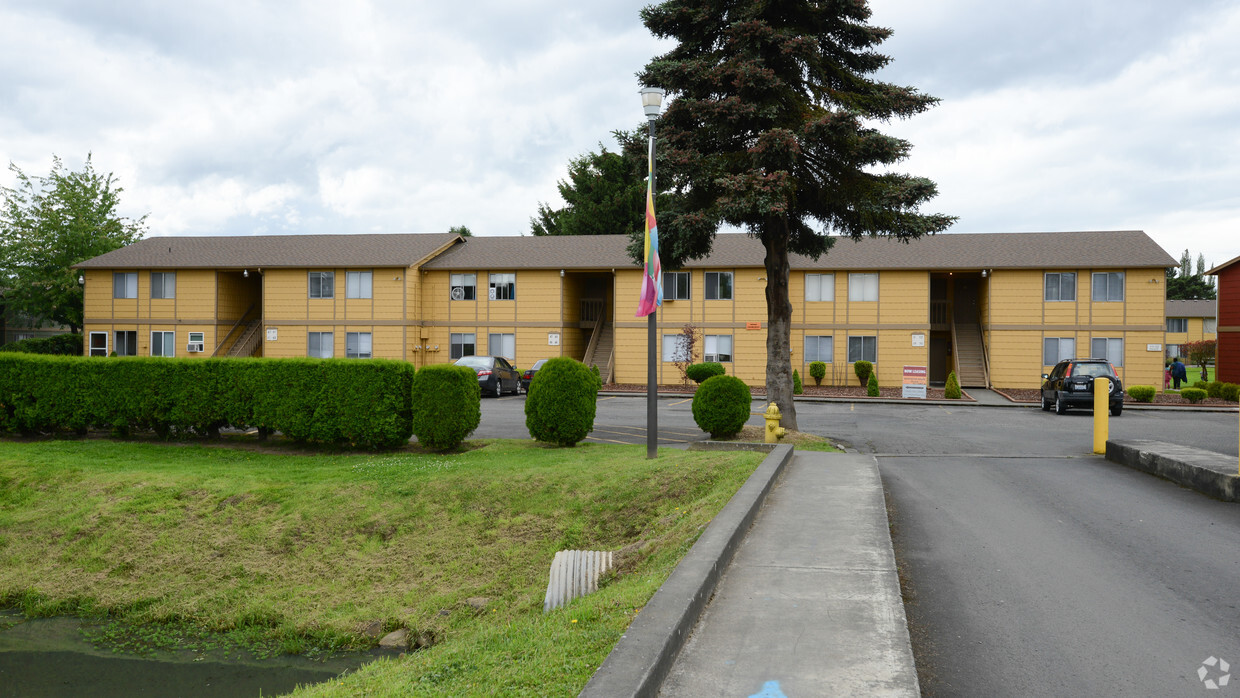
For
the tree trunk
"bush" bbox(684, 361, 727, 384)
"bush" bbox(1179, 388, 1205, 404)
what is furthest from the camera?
"bush" bbox(684, 361, 727, 384)

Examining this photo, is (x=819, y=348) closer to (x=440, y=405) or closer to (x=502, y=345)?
(x=502, y=345)

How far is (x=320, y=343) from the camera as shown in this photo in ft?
124

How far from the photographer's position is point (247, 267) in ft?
123

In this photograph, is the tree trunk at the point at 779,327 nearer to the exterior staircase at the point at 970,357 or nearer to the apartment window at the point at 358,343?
the exterior staircase at the point at 970,357

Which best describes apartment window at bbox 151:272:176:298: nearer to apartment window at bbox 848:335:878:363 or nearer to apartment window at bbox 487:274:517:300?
apartment window at bbox 487:274:517:300

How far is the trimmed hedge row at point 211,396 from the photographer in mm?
14172

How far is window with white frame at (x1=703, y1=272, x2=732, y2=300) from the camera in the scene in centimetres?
3591

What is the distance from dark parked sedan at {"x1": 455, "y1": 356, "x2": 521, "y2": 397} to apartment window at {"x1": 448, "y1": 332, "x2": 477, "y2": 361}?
252 inches

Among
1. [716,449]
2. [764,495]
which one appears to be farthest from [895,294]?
[764,495]

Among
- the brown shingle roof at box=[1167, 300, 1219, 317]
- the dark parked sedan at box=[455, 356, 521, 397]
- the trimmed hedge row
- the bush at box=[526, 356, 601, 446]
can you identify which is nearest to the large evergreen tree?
the bush at box=[526, 356, 601, 446]

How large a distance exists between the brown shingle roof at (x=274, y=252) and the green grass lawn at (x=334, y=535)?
84.4ft

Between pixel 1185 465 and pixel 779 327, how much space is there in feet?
26.1

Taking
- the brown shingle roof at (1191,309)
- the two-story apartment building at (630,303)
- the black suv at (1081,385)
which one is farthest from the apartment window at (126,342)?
the brown shingle roof at (1191,309)

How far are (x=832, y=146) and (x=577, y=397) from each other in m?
7.57
